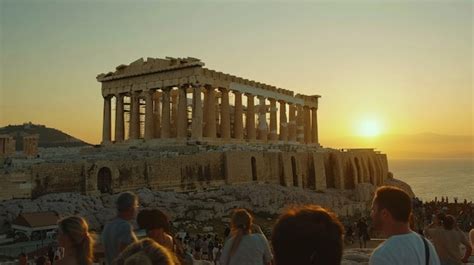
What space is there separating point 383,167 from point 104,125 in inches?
1207

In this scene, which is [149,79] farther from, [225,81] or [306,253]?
[306,253]

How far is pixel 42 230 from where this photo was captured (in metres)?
19.3

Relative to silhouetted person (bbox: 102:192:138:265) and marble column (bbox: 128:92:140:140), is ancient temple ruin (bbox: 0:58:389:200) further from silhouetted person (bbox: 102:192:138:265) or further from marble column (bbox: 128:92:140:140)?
silhouetted person (bbox: 102:192:138:265)

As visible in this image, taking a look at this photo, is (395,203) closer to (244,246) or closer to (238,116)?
(244,246)

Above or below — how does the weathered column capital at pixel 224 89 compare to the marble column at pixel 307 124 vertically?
above

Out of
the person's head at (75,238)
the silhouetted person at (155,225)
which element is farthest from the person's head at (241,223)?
the person's head at (75,238)

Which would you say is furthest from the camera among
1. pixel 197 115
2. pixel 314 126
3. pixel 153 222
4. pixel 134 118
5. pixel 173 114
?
pixel 314 126

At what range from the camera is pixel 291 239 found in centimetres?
269

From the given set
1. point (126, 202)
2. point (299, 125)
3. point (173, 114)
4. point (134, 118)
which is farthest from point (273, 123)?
point (126, 202)

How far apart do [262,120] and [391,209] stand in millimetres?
44014

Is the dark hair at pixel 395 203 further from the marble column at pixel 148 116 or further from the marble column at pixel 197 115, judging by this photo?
the marble column at pixel 148 116

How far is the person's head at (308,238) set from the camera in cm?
267

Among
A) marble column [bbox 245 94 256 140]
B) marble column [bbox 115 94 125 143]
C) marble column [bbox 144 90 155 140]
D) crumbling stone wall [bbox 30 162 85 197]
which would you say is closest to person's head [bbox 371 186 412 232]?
crumbling stone wall [bbox 30 162 85 197]

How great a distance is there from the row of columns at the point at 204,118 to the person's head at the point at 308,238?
118 feet
